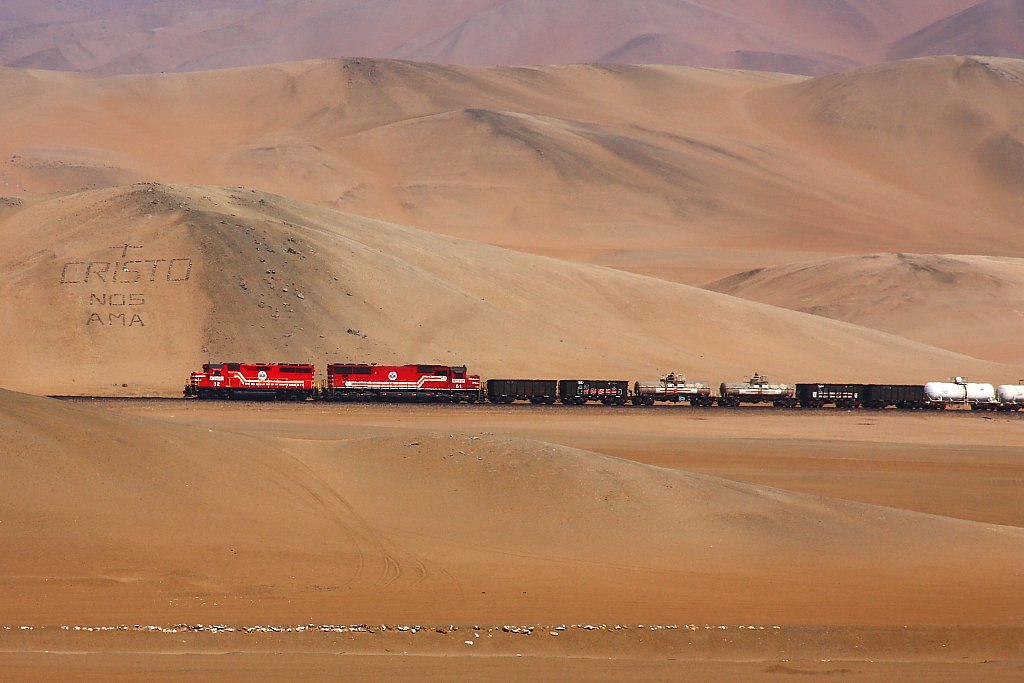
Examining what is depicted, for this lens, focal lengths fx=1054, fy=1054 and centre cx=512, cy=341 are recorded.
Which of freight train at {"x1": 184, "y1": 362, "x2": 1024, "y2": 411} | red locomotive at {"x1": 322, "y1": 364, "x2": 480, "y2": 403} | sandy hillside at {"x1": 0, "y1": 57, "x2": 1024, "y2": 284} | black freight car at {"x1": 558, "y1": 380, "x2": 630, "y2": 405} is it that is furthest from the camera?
sandy hillside at {"x1": 0, "y1": 57, "x2": 1024, "y2": 284}

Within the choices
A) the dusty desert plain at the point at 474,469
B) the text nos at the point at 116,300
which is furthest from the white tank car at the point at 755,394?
the text nos at the point at 116,300

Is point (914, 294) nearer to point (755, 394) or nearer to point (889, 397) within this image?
point (889, 397)

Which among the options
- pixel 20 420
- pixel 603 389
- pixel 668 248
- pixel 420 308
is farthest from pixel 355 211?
pixel 20 420

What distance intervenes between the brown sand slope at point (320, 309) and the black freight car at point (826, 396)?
32.7 feet

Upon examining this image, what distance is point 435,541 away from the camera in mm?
22031

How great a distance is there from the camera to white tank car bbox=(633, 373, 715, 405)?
209 ft

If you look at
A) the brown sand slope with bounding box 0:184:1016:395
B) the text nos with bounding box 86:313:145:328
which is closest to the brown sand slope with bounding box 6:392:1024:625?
the brown sand slope with bounding box 0:184:1016:395

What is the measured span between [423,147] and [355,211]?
33.0 meters

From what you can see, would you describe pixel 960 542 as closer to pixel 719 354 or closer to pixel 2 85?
pixel 719 354

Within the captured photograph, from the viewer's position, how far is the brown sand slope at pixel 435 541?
18375mm

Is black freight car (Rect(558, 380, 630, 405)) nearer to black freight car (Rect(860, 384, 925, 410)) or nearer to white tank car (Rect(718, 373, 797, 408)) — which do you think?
white tank car (Rect(718, 373, 797, 408))

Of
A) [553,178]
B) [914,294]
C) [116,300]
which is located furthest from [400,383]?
[553,178]

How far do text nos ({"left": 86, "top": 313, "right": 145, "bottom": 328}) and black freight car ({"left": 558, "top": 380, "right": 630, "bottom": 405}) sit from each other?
93.0 feet

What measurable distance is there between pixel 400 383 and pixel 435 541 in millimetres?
39027
